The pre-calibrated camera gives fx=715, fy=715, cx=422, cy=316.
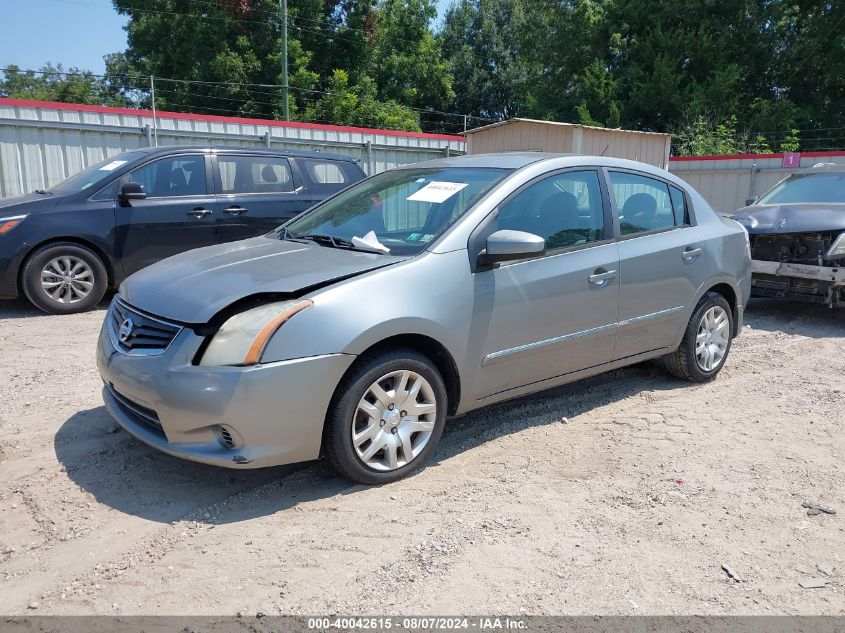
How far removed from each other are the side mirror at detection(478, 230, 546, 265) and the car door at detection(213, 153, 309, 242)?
4900 millimetres

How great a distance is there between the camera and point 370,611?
263 cm

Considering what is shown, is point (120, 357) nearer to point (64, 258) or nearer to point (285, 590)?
point (285, 590)

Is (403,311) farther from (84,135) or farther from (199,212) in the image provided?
(84,135)

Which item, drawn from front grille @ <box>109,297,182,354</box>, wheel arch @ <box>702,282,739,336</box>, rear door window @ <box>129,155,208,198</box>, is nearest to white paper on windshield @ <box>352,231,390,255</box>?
front grille @ <box>109,297,182,354</box>

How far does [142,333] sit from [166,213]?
15.2 feet

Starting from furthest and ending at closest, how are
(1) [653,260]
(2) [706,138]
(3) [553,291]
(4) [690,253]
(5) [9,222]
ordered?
(2) [706,138], (5) [9,222], (4) [690,253], (1) [653,260], (3) [553,291]

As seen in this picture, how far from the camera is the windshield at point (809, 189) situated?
8555mm

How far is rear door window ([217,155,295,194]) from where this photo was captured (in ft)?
26.9

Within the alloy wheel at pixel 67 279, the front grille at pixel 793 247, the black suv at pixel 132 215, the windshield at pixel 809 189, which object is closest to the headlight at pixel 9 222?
the black suv at pixel 132 215

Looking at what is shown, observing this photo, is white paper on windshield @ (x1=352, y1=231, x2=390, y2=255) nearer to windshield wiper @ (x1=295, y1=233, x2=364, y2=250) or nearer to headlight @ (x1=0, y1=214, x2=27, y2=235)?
windshield wiper @ (x1=295, y1=233, x2=364, y2=250)

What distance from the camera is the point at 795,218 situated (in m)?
7.88

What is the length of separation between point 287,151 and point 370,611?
6.97m

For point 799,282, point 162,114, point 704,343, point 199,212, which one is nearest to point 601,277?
point 704,343

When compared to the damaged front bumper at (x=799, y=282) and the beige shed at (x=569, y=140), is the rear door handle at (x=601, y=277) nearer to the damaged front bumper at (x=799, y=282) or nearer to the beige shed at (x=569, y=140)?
the damaged front bumper at (x=799, y=282)
